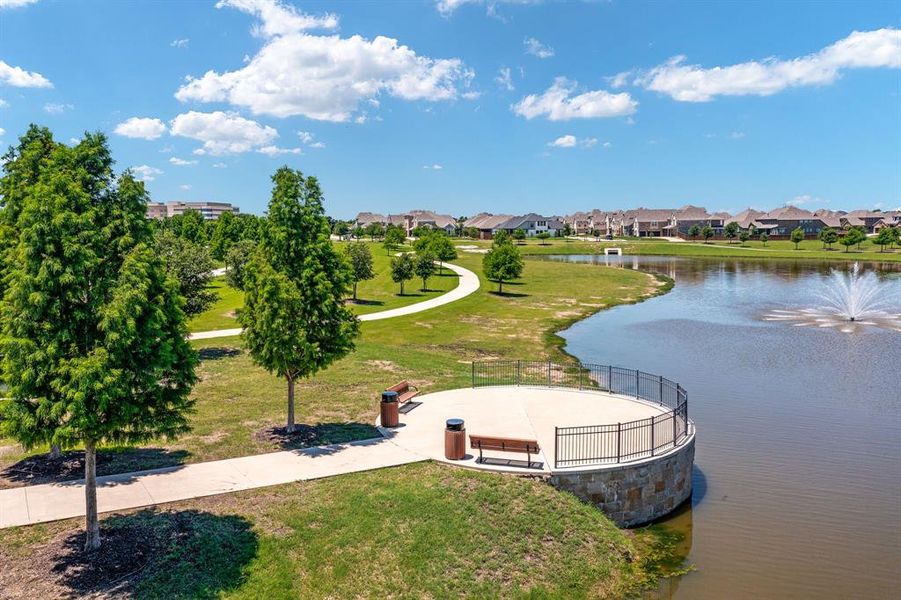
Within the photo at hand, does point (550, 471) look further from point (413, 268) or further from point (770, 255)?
point (770, 255)

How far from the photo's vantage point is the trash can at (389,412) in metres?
20.5

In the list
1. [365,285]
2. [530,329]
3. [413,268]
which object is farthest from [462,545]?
[365,285]

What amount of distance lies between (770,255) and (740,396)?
342ft

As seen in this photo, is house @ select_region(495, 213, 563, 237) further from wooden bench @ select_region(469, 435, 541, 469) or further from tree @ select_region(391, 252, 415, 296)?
wooden bench @ select_region(469, 435, 541, 469)

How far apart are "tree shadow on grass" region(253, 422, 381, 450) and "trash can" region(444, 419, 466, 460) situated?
323 centimetres

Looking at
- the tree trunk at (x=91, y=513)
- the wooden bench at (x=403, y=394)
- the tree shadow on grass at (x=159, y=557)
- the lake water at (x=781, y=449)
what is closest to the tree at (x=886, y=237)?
the lake water at (x=781, y=449)

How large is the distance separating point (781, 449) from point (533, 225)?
17430 centimetres

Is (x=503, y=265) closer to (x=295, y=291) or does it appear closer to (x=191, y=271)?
(x=191, y=271)

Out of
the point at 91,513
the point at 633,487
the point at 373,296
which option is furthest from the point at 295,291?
the point at 373,296

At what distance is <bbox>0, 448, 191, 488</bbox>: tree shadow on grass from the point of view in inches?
647

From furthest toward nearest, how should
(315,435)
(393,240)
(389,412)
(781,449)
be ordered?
1. (393,240)
2. (781,449)
3. (389,412)
4. (315,435)

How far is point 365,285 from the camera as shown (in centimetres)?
6794

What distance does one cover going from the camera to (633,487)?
16547mm

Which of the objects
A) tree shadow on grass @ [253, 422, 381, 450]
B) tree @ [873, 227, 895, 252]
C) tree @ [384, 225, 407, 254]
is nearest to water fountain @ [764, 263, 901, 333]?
tree shadow on grass @ [253, 422, 381, 450]
